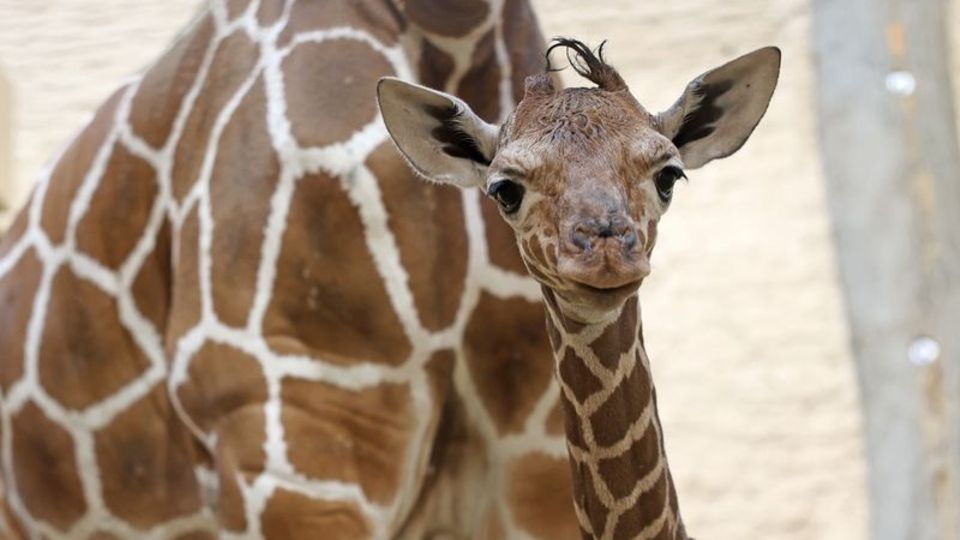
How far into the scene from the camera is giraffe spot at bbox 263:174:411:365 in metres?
3.91

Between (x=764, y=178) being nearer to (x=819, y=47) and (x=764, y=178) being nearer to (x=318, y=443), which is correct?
(x=819, y=47)

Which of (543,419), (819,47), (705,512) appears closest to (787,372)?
(705,512)

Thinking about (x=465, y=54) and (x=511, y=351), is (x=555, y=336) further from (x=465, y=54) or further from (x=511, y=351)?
(x=465, y=54)

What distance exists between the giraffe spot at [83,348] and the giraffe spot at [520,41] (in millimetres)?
1043

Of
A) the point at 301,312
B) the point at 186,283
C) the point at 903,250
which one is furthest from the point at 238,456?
the point at 903,250

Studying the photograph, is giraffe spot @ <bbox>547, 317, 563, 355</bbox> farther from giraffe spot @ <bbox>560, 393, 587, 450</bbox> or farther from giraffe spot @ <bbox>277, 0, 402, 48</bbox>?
giraffe spot @ <bbox>277, 0, 402, 48</bbox>

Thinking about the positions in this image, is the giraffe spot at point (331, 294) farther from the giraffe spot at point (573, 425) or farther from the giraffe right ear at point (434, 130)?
the giraffe spot at point (573, 425)

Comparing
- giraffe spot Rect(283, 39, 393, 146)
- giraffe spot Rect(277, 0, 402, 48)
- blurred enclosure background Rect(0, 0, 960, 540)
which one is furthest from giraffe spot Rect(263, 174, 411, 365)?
blurred enclosure background Rect(0, 0, 960, 540)

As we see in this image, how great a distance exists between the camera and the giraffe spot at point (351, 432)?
→ 151 inches

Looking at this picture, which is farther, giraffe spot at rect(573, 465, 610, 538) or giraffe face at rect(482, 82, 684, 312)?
giraffe spot at rect(573, 465, 610, 538)

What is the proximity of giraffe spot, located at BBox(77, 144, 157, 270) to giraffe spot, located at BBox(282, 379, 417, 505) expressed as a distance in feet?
2.16

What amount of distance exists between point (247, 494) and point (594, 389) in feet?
3.36

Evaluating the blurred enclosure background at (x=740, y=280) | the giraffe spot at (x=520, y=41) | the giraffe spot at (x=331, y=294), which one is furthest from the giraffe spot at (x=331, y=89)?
the blurred enclosure background at (x=740, y=280)

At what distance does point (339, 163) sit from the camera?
3.94 meters
